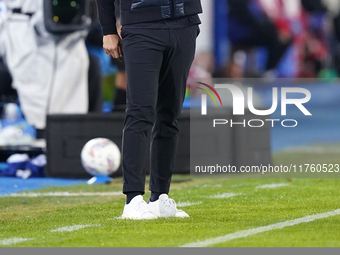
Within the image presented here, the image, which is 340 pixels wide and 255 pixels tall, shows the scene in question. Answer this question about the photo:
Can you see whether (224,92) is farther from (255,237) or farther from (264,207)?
(255,237)

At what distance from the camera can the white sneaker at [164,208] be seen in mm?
3785

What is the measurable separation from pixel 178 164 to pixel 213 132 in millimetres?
477

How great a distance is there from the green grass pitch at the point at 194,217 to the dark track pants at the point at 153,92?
0.31 m

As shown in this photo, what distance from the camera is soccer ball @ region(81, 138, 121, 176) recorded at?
6449mm

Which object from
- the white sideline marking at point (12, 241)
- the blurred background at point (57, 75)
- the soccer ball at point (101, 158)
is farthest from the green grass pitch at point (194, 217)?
the blurred background at point (57, 75)

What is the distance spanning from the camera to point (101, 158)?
645 cm

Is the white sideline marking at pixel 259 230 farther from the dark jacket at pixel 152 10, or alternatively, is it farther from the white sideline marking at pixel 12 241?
the dark jacket at pixel 152 10

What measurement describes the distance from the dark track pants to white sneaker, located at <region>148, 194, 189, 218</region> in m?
0.07

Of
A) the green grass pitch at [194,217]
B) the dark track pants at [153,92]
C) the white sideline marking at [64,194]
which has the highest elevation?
the dark track pants at [153,92]

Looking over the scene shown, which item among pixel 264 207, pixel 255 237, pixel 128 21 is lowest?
pixel 264 207

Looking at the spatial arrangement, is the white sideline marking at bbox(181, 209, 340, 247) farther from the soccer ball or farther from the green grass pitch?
the soccer ball

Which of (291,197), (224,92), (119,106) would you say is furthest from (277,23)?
(291,197)

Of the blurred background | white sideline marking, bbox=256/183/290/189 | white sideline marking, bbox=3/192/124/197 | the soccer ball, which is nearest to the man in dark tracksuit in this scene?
white sideline marking, bbox=3/192/124/197

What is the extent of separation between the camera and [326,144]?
34.8 feet
